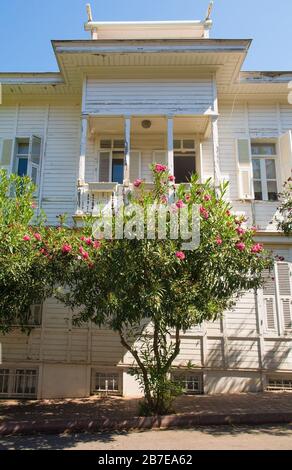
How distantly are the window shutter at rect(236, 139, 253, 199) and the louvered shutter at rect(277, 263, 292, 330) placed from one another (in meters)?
2.13

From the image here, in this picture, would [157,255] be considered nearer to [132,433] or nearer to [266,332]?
[132,433]

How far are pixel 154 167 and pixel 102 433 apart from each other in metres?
4.62

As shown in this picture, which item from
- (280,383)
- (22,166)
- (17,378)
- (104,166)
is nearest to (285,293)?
(280,383)

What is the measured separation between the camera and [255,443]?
231 inches

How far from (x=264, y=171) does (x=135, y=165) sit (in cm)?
375

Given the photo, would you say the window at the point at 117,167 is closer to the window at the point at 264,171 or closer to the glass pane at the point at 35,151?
the glass pane at the point at 35,151

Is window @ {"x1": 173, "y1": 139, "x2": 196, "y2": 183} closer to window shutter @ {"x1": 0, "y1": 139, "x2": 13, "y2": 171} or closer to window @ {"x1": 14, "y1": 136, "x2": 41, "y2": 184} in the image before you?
window @ {"x1": 14, "y1": 136, "x2": 41, "y2": 184}

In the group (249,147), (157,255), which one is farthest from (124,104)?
(157,255)

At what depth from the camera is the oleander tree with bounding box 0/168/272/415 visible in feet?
21.2

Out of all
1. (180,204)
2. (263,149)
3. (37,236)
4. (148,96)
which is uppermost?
(148,96)

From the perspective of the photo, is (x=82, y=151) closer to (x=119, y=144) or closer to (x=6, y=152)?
(x=119, y=144)

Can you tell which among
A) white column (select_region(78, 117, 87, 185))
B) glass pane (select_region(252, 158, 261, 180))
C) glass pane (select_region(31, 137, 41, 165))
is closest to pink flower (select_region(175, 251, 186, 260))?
white column (select_region(78, 117, 87, 185))

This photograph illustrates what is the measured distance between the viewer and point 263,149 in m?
11.9

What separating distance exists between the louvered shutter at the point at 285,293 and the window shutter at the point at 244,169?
2.13 metres
